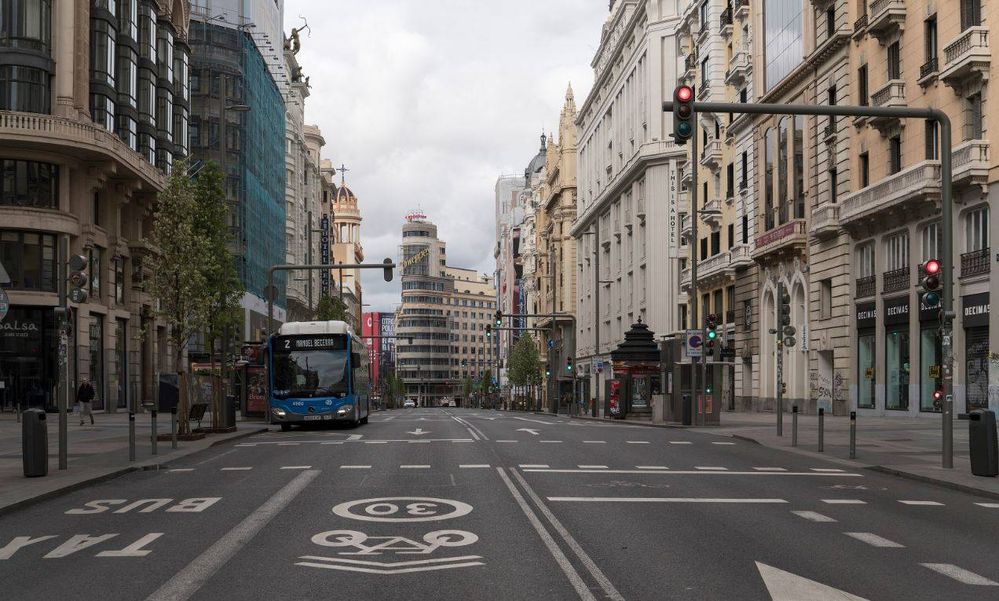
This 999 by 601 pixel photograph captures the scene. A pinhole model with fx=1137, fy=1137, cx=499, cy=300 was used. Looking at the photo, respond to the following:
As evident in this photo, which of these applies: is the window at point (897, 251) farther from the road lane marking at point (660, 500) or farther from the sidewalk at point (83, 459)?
the road lane marking at point (660, 500)

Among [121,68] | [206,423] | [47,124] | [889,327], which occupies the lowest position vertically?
[206,423]

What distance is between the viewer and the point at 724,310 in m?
57.8

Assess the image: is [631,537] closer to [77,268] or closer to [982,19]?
[77,268]

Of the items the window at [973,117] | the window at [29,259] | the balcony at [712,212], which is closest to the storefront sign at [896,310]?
the window at [973,117]

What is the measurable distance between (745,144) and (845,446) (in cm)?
3321

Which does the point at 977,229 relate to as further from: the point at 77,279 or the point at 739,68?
the point at 77,279

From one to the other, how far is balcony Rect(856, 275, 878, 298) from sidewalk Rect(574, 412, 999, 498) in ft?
16.1

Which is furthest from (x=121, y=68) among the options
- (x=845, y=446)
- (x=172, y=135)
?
(x=845, y=446)

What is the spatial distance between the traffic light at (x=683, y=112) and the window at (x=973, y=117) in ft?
64.4

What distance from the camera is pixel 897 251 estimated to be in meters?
37.9

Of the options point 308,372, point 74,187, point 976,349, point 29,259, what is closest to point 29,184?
point 74,187

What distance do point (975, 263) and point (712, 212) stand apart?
2720cm

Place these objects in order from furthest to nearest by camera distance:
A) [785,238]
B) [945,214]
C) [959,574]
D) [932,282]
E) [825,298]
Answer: [785,238] < [825,298] < [932,282] < [945,214] < [959,574]

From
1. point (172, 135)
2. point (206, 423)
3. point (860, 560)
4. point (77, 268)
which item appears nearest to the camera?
point (860, 560)
